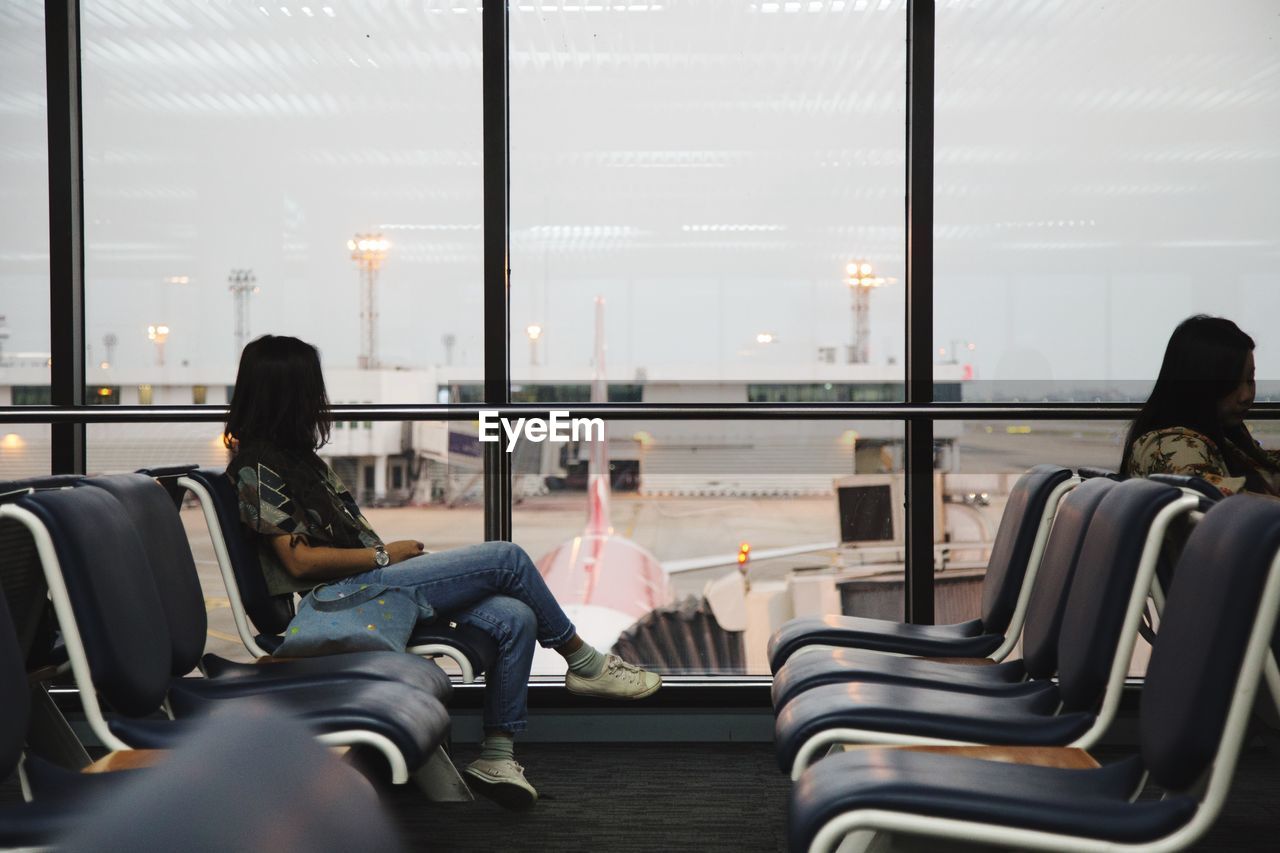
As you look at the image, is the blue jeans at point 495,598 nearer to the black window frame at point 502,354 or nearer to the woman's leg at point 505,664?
the woman's leg at point 505,664

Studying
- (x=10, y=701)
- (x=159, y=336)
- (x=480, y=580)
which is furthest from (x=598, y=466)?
(x=10, y=701)

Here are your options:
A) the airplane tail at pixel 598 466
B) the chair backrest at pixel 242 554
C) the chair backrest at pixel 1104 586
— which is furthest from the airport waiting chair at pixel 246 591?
the chair backrest at pixel 1104 586

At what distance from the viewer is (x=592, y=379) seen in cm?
392

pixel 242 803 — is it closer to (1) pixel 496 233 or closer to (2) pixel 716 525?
(1) pixel 496 233

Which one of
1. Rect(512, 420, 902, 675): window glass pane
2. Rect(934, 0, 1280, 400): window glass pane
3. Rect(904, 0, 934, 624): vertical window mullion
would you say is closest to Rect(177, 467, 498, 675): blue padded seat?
Rect(512, 420, 902, 675): window glass pane

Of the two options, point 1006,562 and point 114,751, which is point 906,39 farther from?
point 114,751

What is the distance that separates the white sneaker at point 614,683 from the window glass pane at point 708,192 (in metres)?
1.10

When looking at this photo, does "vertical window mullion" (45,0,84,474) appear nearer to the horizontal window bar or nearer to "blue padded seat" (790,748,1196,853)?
the horizontal window bar

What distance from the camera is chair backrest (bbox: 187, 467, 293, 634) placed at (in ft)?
8.46

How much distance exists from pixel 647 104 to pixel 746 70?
40cm

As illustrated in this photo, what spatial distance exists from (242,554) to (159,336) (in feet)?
5.20

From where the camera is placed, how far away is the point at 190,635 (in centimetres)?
220

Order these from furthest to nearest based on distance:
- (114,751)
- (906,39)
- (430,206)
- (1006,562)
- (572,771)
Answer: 1. (430,206)
2. (906,39)
3. (572,771)
4. (1006,562)
5. (114,751)

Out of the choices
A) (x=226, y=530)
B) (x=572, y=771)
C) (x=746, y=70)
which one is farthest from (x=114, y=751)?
(x=746, y=70)
